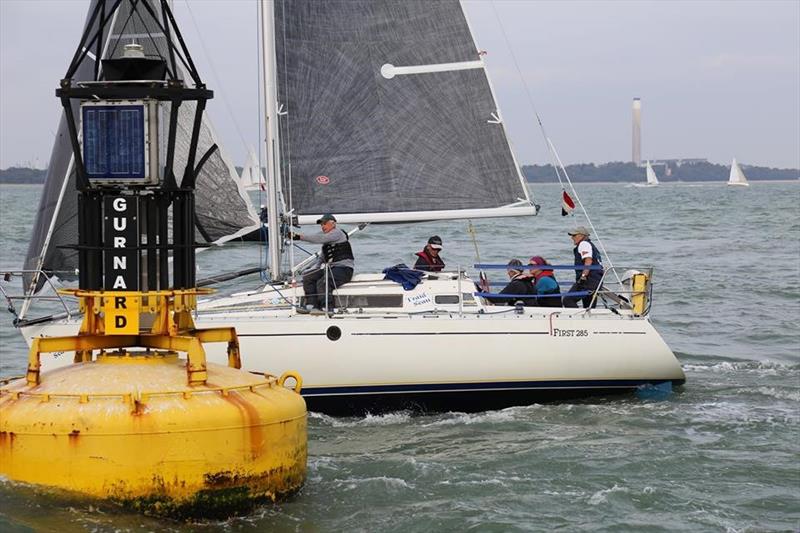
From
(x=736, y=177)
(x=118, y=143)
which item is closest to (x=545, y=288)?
(x=118, y=143)

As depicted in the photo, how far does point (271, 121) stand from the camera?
632 inches

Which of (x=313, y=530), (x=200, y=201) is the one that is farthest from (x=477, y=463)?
(x=200, y=201)

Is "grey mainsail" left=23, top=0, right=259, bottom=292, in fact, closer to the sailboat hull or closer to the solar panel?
the sailboat hull

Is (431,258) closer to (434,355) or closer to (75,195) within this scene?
(434,355)

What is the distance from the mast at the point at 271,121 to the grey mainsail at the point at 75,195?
87cm

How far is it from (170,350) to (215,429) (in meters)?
1.02

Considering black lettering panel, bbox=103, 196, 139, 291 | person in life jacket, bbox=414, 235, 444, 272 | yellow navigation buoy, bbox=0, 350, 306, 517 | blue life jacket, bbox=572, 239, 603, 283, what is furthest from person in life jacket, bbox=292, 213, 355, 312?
yellow navigation buoy, bbox=0, 350, 306, 517

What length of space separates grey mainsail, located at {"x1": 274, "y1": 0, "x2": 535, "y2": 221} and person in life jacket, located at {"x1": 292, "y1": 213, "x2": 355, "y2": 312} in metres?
1.14

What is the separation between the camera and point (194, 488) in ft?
31.8

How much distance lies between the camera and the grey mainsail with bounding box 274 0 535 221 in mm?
16375

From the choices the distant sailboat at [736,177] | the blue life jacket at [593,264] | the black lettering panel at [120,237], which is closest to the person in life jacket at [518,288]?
the blue life jacket at [593,264]

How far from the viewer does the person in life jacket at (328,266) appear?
1485cm

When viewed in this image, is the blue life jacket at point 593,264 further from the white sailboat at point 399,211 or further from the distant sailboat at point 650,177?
the distant sailboat at point 650,177

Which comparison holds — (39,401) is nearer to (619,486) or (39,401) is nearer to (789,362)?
(619,486)
